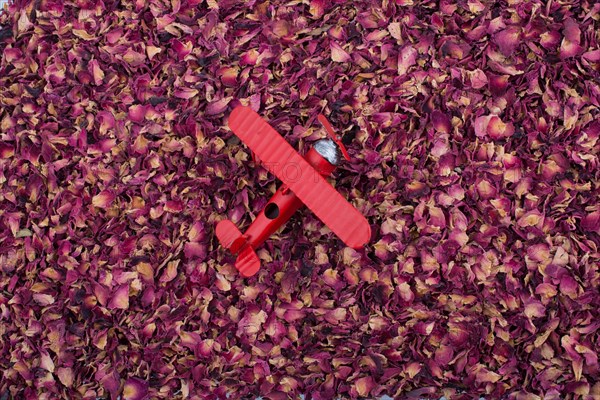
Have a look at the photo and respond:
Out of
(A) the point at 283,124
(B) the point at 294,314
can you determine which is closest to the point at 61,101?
(A) the point at 283,124

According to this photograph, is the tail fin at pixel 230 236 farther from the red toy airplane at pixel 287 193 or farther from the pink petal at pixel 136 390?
the pink petal at pixel 136 390

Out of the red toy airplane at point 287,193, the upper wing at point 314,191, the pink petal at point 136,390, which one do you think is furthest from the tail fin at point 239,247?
the pink petal at point 136,390

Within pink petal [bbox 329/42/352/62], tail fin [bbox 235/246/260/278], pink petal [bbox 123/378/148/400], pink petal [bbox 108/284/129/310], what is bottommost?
pink petal [bbox 123/378/148/400]

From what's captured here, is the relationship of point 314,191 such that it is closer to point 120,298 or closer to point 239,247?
point 239,247

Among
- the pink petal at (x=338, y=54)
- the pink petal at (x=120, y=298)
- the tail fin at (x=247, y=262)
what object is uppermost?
the pink petal at (x=338, y=54)

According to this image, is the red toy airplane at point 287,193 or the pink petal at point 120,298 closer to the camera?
the red toy airplane at point 287,193

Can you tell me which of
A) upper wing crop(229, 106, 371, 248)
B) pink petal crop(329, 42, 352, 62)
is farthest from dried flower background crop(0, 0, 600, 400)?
upper wing crop(229, 106, 371, 248)

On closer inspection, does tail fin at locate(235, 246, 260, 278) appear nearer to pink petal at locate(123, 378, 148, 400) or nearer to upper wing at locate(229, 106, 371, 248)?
upper wing at locate(229, 106, 371, 248)
